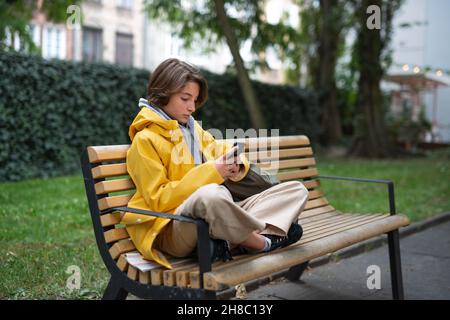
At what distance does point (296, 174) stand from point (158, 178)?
1716 millimetres

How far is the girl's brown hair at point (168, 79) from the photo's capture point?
9.03 ft

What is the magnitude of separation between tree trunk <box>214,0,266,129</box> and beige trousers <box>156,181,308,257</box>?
30.0 ft

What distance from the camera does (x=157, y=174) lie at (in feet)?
8.43

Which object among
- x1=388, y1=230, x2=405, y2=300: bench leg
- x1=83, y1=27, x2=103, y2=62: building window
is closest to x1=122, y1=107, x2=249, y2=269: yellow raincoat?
x1=388, y1=230, x2=405, y2=300: bench leg

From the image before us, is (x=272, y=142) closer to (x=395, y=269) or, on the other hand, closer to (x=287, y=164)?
(x=287, y=164)

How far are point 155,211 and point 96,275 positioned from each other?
4.95ft

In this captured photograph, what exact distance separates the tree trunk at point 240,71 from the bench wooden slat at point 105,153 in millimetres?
9171

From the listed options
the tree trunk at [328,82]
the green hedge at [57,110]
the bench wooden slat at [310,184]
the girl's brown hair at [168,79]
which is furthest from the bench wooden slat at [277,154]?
the tree trunk at [328,82]

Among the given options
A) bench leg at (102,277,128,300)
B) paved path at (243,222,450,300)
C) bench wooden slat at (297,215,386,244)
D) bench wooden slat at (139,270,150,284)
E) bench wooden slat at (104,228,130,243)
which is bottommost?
paved path at (243,222,450,300)

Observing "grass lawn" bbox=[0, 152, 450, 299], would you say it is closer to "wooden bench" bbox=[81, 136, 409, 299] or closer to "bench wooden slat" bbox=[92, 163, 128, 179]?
"wooden bench" bbox=[81, 136, 409, 299]

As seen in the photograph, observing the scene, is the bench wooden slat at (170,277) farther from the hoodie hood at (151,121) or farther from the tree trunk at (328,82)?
the tree trunk at (328,82)

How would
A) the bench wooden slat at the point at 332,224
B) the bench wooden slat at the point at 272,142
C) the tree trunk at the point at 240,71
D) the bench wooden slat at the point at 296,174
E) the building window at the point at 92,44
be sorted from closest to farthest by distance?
the bench wooden slat at the point at 332,224 → the bench wooden slat at the point at 272,142 → the bench wooden slat at the point at 296,174 → the tree trunk at the point at 240,71 → the building window at the point at 92,44

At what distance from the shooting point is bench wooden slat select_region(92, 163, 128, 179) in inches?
105
